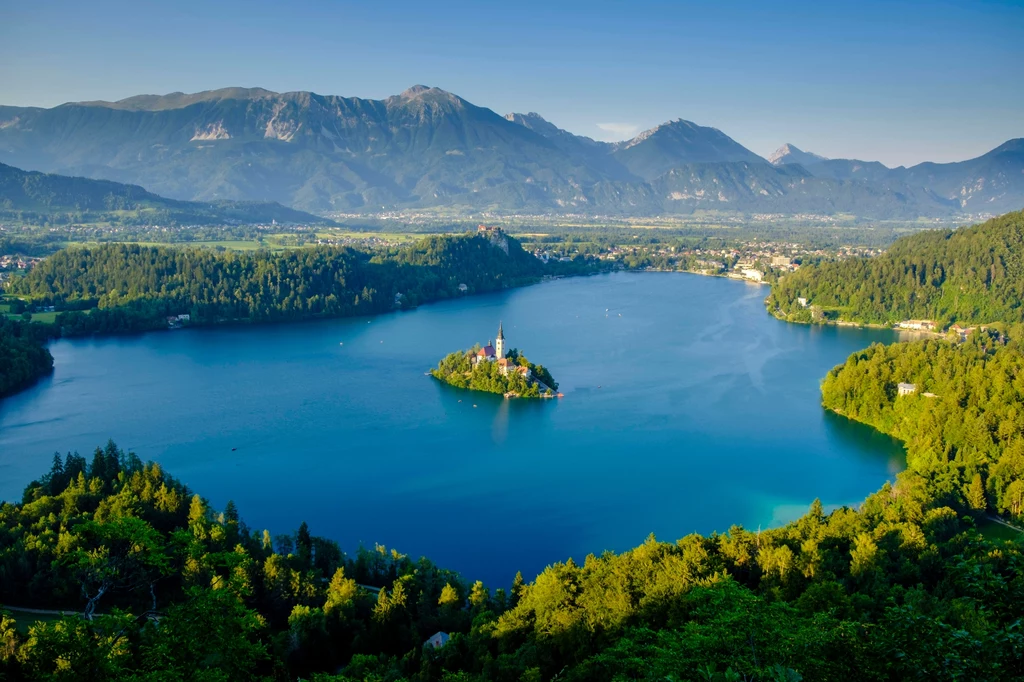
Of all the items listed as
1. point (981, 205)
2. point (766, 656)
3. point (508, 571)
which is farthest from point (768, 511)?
point (981, 205)

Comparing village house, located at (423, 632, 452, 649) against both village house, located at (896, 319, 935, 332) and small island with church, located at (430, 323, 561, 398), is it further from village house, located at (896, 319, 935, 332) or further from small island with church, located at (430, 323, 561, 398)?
village house, located at (896, 319, 935, 332)

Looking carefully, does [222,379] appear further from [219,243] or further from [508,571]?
[219,243]

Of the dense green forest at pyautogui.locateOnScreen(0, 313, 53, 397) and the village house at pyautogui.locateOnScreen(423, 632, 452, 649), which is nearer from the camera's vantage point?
the village house at pyautogui.locateOnScreen(423, 632, 452, 649)

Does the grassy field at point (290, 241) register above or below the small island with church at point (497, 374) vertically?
above

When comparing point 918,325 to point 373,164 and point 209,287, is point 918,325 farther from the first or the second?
point 373,164

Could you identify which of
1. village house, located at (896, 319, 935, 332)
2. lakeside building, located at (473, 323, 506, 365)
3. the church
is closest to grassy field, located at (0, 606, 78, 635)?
the church

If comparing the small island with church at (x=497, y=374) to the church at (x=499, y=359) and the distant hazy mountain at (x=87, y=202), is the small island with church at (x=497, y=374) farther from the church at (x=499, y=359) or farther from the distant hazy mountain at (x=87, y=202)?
the distant hazy mountain at (x=87, y=202)

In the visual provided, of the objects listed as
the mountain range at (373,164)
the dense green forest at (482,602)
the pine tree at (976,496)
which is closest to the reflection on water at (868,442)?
the pine tree at (976,496)
